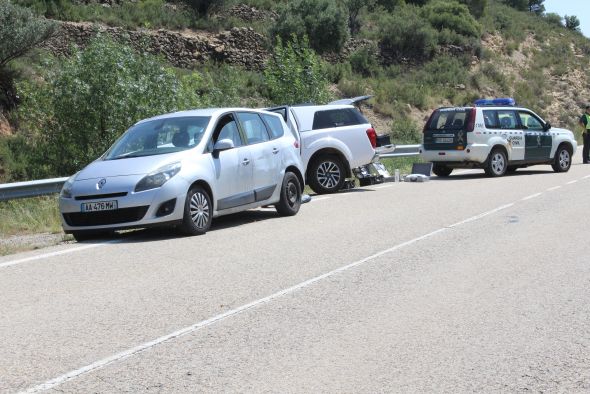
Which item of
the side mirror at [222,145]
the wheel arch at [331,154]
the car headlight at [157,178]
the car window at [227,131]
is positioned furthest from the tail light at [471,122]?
the car headlight at [157,178]

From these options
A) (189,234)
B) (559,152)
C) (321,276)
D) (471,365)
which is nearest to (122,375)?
(471,365)

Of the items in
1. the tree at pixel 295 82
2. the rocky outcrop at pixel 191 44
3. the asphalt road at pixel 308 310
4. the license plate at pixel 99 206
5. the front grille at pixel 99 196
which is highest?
the rocky outcrop at pixel 191 44

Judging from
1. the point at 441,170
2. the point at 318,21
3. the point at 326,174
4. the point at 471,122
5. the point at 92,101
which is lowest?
the point at 441,170

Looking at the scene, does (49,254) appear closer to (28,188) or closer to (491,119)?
(28,188)

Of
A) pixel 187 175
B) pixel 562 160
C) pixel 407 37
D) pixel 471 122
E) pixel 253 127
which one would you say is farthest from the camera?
pixel 407 37

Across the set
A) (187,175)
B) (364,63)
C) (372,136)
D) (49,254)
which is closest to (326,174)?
(372,136)

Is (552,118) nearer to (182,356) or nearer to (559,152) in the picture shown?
(559,152)

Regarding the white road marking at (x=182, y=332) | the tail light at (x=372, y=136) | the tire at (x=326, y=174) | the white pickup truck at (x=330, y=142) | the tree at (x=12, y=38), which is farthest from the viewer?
the tree at (x=12, y=38)

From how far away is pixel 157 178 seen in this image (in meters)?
11.7

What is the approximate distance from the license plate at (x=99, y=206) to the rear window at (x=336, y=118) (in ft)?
27.0

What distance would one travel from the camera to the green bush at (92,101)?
76.9 ft

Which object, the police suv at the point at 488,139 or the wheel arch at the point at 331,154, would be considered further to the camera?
the police suv at the point at 488,139

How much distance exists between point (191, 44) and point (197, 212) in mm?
33678

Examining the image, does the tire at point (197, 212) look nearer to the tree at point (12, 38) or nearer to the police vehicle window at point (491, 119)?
the police vehicle window at point (491, 119)
